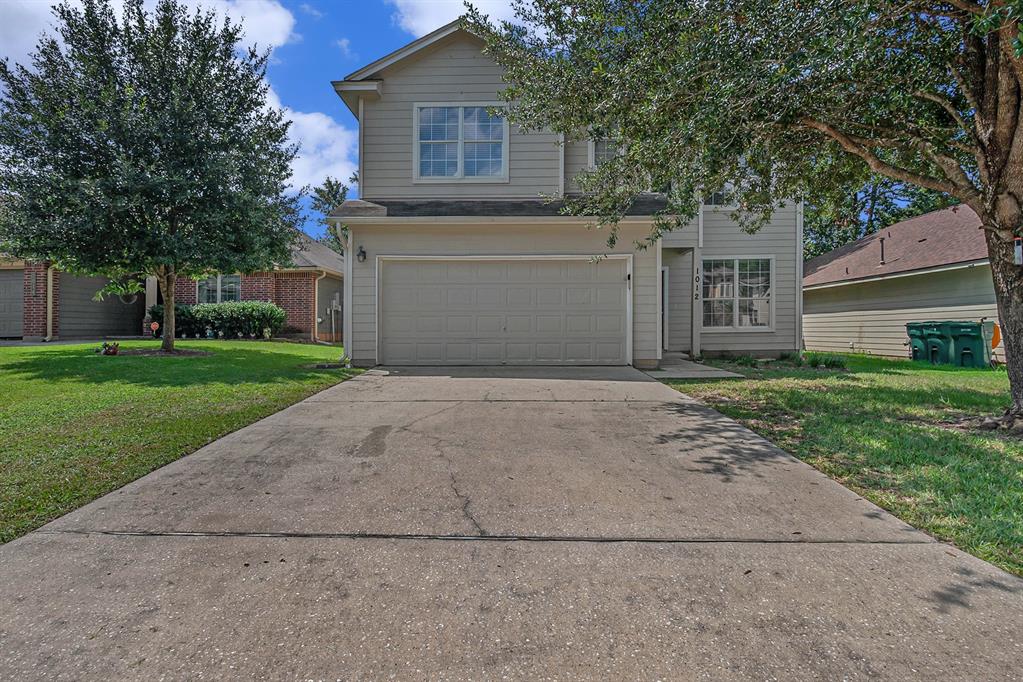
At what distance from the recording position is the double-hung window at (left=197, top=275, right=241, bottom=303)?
19.2 m

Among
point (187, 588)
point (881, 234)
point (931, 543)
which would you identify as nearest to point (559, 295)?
point (931, 543)

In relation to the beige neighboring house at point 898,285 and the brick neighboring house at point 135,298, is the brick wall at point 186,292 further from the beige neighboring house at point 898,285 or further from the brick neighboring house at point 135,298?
the beige neighboring house at point 898,285

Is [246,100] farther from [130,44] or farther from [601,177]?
[601,177]

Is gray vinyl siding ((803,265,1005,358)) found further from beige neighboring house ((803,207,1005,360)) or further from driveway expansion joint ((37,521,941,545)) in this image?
driveway expansion joint ((37,521,941,545))

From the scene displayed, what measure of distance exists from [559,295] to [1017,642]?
30.0 ft

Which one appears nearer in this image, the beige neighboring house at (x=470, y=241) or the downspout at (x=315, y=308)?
the beige neighboring house at (x=470, y=241)

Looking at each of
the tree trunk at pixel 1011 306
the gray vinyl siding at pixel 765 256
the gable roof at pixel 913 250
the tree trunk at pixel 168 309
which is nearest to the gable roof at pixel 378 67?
the tree trunk at pixel 168 309

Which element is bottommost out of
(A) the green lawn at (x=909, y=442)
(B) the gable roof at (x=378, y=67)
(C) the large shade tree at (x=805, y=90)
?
(A) the green lawn at (x=909, y=442)

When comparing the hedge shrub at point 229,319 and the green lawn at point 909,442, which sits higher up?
the hedge shrub at point 229,319

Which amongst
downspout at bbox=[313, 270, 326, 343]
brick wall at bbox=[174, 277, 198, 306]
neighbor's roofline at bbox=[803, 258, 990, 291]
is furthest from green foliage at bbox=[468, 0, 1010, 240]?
brick wall at bbox=[174, 277, 198, 306]

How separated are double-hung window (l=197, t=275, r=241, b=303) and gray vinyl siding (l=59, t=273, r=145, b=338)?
3362 mm

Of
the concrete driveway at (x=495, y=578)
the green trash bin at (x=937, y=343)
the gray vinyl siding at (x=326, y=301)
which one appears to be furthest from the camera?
the gray vinyl siding at (x=326, y=301)

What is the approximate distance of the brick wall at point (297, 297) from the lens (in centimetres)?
1902

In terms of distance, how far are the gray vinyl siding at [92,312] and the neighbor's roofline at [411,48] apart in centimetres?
1296
